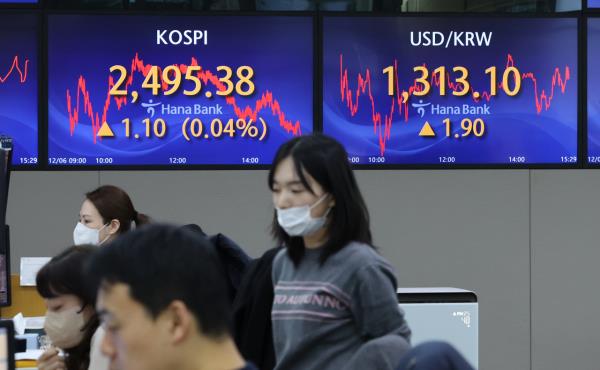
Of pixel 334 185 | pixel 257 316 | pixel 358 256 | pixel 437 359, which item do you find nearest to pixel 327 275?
pixel 358 256

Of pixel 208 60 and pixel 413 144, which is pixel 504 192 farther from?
pixel 208 60

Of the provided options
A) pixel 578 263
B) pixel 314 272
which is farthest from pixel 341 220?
pixel 578 263

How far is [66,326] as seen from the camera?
2990 mm

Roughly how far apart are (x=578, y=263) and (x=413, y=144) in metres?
1.36

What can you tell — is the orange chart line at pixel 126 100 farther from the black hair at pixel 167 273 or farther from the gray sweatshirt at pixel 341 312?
the black hair at pixel 167 273

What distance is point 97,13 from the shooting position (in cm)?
718

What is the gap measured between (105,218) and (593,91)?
380cm

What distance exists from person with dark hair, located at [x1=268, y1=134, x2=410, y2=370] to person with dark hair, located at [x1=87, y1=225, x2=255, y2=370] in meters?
1.32

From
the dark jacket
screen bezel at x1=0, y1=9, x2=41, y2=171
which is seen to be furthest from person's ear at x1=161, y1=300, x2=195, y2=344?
screen bezel at x1=0, y1=9, x2=41, y2=171

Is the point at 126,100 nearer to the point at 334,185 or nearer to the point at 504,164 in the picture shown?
the point at 504,164

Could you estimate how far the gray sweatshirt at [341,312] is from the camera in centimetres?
291

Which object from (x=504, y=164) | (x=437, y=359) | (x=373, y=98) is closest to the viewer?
(x=437, y=359)

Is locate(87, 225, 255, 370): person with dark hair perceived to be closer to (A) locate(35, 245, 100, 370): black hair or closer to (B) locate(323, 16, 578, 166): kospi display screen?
(A) locate(35, 245, 100, 370): black hair

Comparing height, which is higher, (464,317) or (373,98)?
(373,98)
